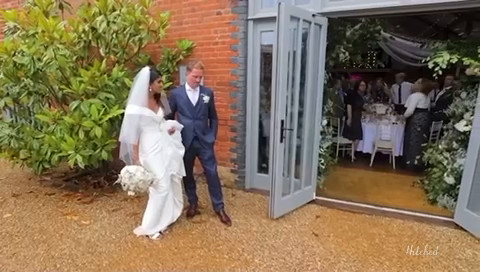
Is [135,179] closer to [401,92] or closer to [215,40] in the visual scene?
[215,40]

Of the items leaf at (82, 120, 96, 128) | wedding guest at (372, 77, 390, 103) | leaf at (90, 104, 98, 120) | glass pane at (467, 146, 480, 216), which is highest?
wedding guest at (372, 77, 390, 103)

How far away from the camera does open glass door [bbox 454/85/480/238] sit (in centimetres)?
337

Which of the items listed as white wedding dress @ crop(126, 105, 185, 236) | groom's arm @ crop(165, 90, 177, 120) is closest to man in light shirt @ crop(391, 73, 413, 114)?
groom's arm @ crop(165, 90, 177, 120)

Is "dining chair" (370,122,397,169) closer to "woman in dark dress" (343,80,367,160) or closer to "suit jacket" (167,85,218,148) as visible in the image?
"woman in dark dress" (343,80,367,160)

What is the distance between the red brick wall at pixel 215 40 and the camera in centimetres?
440

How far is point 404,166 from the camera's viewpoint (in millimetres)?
6039

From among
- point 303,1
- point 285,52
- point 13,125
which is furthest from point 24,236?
point 303,1

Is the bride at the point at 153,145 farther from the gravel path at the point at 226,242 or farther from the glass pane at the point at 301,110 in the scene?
the glass pane at the point at 301,110

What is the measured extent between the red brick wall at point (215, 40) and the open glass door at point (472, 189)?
270 centimetres

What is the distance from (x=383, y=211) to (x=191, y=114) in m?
2.48

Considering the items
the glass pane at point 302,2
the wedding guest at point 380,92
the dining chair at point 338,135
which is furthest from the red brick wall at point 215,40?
the wedding guest at point 380,92

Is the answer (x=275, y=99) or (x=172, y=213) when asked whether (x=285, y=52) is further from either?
(x=172, y=213)

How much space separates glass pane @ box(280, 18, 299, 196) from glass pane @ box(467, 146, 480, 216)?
1835 mm

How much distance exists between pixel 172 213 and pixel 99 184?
1.87 meters
